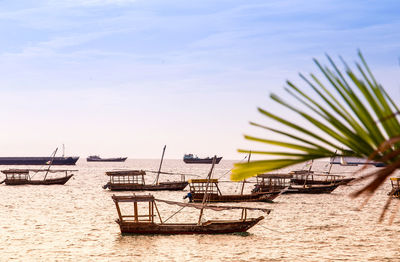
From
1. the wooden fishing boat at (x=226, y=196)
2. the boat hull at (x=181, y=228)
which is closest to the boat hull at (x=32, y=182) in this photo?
the wooden fishing boat at (x=226, y=196)

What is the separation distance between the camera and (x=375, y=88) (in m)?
2.57

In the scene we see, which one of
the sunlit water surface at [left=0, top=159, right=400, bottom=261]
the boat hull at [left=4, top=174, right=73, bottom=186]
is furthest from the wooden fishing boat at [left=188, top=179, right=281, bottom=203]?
the boat hull at [left=4, top=174, right=73, bottom=186]

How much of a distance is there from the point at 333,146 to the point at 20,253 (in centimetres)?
2143

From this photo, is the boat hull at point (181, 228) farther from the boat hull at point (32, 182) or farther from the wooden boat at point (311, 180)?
the boat hull at point (32, 182)

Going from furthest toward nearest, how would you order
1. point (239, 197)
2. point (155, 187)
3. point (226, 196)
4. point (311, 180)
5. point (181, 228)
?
point (311, 180), point (155, 187), point (239, 197), point (226, 196), point (181, 228)

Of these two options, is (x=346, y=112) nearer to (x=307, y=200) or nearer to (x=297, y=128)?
(x=297, y=128)

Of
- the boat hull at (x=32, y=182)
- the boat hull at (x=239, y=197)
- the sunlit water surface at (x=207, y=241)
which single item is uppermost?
the boat hull at (x=32, y=182)

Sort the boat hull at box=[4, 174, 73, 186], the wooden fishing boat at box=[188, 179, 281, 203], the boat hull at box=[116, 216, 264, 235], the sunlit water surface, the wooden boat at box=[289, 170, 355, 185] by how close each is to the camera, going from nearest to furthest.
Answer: the sunlit water surface
the boat hull at box=[116, 216, 264, 235]
the wooden fishing boat at box=[188, 179, 281, 203]
the wooden boat at box=[289, 170, 355, 185]
the boat hull at box=[4, 174, 73, 186]

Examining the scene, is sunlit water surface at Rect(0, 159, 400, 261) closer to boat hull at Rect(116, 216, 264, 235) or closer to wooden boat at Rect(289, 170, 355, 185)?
boat hull at Rect(116, 216, 264, 235)

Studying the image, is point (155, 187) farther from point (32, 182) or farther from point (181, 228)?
point (181, 228)

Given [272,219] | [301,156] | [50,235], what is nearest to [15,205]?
[50,235]

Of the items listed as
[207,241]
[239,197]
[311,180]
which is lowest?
[207,241]

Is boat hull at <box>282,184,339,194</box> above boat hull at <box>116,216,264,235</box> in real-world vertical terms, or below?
below

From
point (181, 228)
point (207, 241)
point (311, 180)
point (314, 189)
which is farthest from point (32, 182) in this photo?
point (207, 241)
